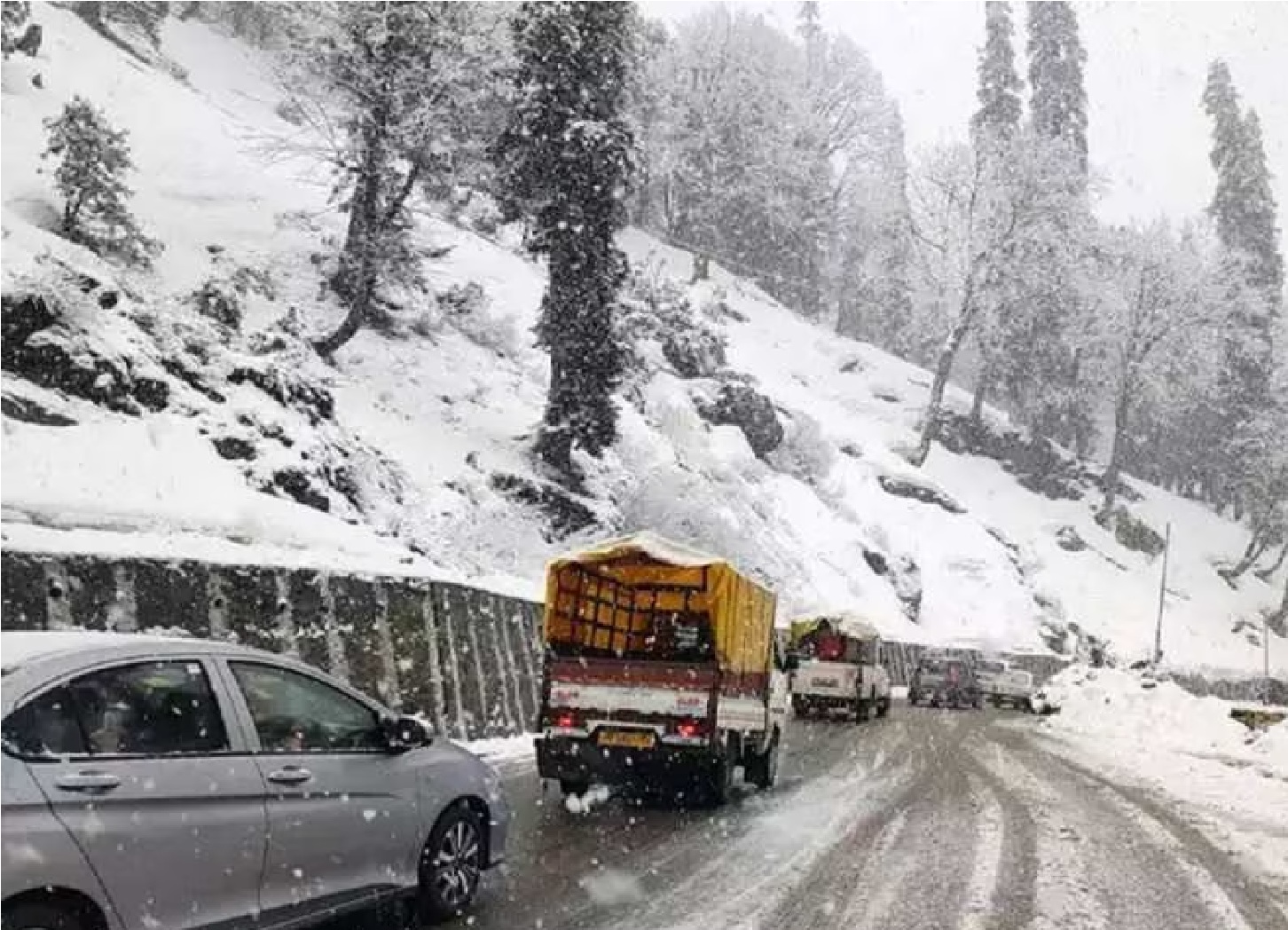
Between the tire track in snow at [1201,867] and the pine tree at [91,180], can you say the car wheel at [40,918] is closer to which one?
the tire track in snow at [1201,867]

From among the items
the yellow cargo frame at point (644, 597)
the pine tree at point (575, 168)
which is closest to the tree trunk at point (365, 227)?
the pine tree at point (575, 168)

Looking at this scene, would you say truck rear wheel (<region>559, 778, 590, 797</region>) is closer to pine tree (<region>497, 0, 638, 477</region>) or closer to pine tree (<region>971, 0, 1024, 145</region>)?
pine tree (<region>497, 0, 638, 477</region>)

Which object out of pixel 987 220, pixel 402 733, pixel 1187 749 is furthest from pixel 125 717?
pixel 987 220

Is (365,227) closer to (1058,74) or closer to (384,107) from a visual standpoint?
(384,107)

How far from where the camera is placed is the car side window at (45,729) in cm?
485

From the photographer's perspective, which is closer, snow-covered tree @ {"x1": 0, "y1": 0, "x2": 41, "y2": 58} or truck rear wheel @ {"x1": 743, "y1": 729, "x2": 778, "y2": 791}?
truck rear wheel @ {"x1": 743, "y1": 729, "x2": 778, "y2": 791}

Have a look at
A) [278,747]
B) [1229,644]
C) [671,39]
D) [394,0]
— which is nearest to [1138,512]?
[1229,644]

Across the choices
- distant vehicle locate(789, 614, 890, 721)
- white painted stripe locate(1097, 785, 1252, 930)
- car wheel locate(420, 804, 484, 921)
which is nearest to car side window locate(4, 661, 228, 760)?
car wheel locate(420, 804, 484, 921)

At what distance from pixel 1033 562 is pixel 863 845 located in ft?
175

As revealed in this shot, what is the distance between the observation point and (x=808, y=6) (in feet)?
373

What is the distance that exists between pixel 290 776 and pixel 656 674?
7371 mm

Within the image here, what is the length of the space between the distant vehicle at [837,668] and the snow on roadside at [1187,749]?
444 cm

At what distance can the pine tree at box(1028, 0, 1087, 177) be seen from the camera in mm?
81688

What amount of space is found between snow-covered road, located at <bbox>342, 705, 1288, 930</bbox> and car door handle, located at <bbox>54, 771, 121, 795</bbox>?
2.91 meters
